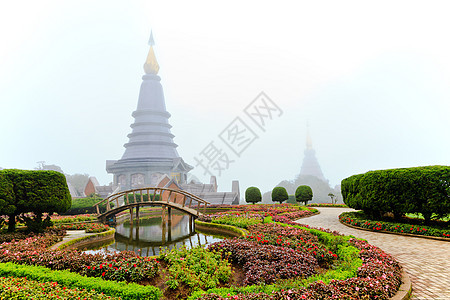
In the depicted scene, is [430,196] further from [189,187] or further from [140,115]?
[140,115]

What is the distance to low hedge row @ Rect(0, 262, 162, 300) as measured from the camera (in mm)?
4414

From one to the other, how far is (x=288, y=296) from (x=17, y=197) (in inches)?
419

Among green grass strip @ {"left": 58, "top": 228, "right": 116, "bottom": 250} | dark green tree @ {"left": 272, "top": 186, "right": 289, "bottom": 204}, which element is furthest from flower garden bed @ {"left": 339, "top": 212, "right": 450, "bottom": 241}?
dark green tree @ {"left": 272, "top": 186, "right": 289, "bottom": 204}

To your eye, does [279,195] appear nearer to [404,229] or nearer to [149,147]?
[404,229]

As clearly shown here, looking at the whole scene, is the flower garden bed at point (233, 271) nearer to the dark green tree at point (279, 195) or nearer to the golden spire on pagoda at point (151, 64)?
the dark green tree at point (279, 195)

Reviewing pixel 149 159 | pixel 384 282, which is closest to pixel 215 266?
pixel 384 282

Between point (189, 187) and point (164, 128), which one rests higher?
point (164, 128)

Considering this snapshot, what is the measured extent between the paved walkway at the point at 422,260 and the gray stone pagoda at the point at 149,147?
33937 millimetres

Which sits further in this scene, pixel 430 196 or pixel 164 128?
pixel 164 128

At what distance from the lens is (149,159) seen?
43.7 m

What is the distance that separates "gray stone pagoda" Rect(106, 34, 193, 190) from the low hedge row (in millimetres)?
34601

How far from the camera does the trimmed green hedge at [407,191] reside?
9.97 m

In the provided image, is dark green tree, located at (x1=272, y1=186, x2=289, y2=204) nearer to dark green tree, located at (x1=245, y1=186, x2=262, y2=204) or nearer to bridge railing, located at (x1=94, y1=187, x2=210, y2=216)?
dark green tree, located at (x1=245, y1=186, x2=262, y2=204)

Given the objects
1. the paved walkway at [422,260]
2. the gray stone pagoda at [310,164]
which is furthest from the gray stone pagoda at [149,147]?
the gray stone pagoda at [310,164]
